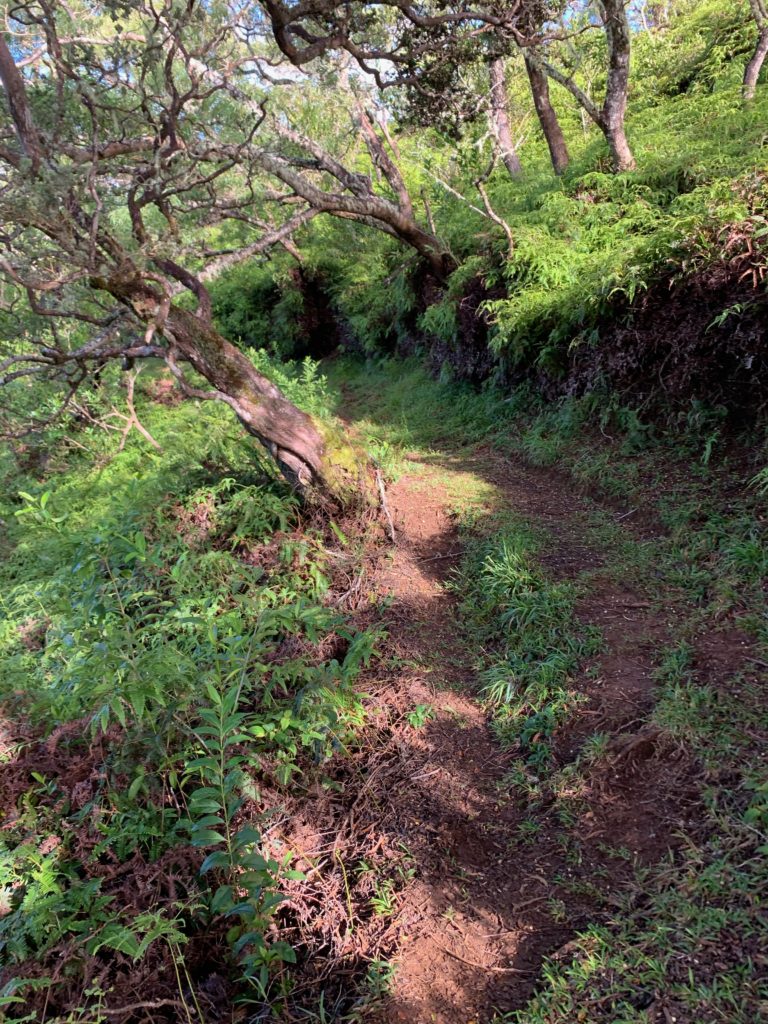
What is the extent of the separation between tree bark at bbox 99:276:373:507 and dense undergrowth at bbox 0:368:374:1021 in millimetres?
657

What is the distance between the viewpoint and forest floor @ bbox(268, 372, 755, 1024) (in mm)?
2160

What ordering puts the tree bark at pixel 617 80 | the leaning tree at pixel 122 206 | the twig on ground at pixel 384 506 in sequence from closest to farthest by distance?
the leaning tree at pixel 122 206 < the twig on ground at pixel 384 506 < the tree bark at pixel 617 80

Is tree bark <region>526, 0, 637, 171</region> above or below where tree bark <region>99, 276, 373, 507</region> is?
above

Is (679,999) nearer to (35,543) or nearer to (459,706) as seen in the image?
(459,706)

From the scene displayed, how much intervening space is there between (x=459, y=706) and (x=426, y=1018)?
1486mm

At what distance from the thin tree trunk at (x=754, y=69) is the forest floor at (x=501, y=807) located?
661 cm

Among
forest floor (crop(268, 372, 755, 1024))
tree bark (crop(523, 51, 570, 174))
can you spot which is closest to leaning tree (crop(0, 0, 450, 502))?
forest floor (crop(268, 372, 755, 1024))

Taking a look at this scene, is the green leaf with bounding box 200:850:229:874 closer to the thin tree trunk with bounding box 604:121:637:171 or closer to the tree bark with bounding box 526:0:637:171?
the tree bark with bounding box 526:0:637:171

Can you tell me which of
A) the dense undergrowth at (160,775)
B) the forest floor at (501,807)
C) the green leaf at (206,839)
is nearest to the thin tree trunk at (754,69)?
the forest floor at (501,807)

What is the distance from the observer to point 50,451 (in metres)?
8.27

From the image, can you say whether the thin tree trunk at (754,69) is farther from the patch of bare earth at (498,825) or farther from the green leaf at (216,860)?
the green leaf at (216,860)

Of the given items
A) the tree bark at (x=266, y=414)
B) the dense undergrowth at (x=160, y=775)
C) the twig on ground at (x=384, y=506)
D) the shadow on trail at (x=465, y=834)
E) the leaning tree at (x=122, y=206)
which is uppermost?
the leaning tree at (x=122, y=206)

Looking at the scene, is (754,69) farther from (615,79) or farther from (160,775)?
(160,775)

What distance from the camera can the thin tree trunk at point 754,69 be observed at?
6.68 m
